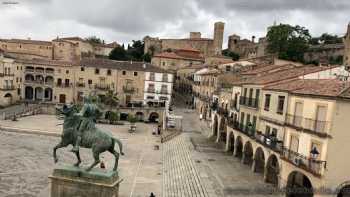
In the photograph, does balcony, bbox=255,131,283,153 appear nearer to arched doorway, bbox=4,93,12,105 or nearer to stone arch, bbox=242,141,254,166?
stone arch, bbox=242,141,254,166

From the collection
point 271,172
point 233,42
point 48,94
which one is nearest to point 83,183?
point 271,172

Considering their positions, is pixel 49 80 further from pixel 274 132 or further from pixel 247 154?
pixel 274 132

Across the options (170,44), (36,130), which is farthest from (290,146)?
(170,44)

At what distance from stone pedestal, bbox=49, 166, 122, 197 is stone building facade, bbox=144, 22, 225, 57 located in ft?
353

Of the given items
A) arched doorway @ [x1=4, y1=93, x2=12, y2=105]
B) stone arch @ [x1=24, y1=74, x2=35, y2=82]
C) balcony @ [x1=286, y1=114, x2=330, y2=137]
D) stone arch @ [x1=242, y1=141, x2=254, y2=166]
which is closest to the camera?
balcony @ [x1=286, y1=114, x2=330, y2=137]

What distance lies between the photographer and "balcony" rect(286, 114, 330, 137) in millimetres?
22047

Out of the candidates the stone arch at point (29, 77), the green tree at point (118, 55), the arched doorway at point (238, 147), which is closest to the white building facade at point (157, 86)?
the stone arch at point (29, 77)

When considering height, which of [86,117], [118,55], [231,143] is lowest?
[231,143]

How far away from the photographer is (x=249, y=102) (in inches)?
1405

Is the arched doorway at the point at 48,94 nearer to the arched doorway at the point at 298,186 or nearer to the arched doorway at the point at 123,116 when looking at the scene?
the arched doorway at the point at 123,116

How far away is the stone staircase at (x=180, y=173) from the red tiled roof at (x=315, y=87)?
9.66 m

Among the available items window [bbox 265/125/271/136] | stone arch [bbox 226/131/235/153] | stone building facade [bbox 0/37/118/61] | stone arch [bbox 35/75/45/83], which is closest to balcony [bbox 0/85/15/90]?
stone arch [bbox 35/75/45/83]

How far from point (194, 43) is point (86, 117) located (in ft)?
394

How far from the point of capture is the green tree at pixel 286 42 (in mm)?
75625
